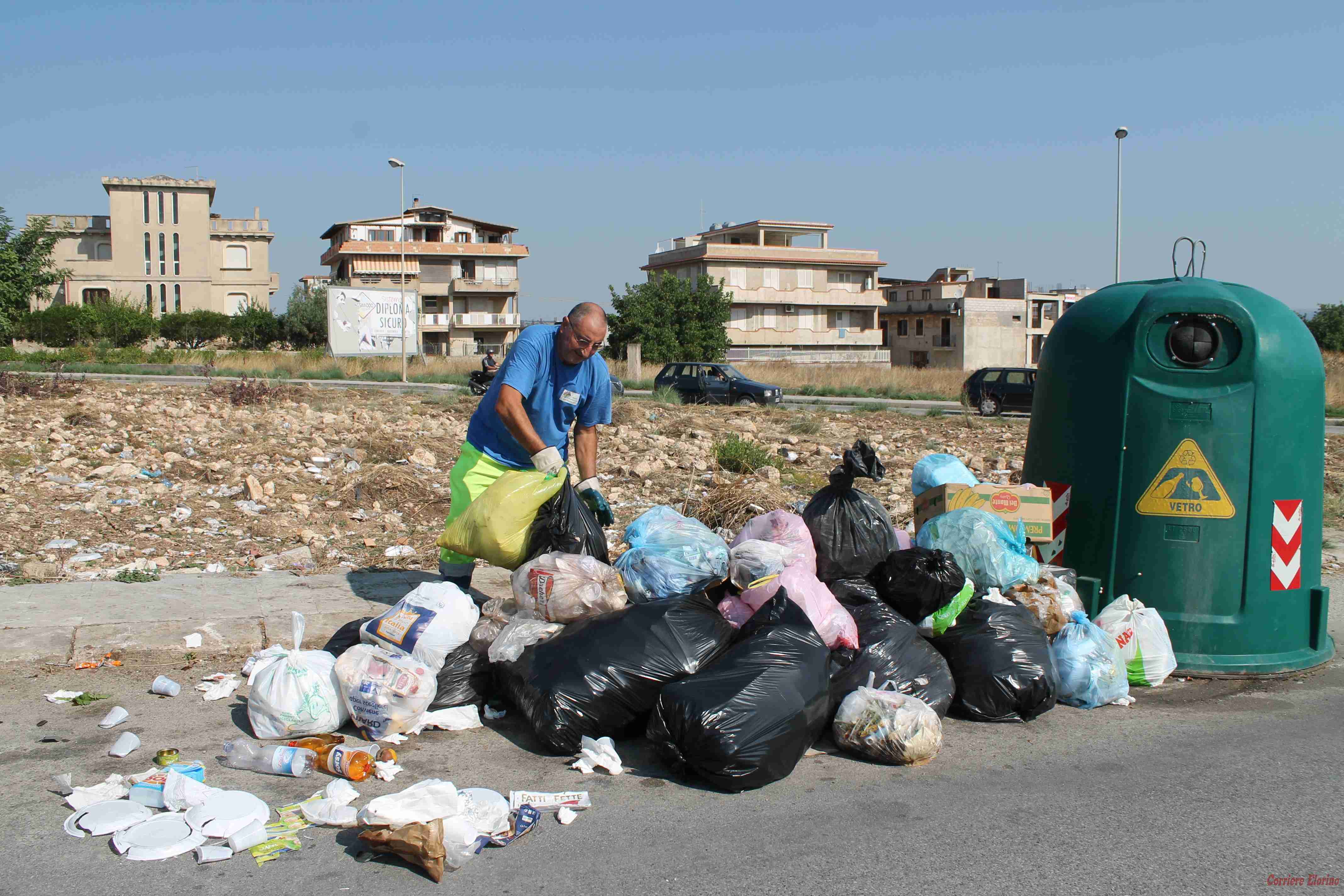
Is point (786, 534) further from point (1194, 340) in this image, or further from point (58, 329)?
point (58, 329)

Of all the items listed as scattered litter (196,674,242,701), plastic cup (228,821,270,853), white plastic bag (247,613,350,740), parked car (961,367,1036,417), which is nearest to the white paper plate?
plastic cup (228,821,270,853)

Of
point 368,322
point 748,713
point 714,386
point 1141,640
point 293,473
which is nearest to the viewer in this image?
point 748,713

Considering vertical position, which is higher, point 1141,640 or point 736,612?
point 736,612

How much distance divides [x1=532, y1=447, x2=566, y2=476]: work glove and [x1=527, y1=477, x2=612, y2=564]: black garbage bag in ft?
0.43

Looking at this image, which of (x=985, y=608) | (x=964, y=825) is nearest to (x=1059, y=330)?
(x=985, y=608)

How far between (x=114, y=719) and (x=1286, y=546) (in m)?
5.02

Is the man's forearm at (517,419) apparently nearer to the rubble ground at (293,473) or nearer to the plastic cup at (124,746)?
the plastic cup at (124,746)

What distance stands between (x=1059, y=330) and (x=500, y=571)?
3495 millimetres

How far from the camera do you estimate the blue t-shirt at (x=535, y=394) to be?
4.83 m

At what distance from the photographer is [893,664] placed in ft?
13.1

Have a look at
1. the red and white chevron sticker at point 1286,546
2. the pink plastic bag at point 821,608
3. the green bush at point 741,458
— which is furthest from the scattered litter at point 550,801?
the green bush at point 741,458

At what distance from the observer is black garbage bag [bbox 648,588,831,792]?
3318 millimetres

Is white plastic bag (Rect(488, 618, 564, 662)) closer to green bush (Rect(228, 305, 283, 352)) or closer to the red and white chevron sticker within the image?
the red and white chevron sticker

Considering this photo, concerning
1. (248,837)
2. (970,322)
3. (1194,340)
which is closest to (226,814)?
(248,837)
